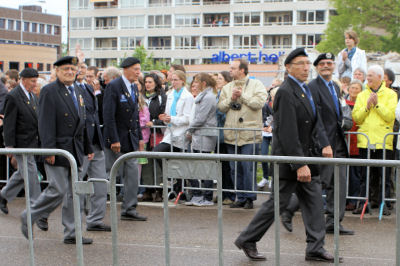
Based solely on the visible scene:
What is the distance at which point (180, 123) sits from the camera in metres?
10.2

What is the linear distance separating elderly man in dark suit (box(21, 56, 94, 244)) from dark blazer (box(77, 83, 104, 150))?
0.61 meters

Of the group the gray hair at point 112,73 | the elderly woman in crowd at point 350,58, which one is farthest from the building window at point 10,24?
the gray hair at point 112,73

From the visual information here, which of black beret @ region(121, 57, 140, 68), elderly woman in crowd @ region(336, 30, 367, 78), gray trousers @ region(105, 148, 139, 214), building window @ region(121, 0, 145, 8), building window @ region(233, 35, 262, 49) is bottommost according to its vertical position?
gray trousers @ region(105, 148, 139, 214)

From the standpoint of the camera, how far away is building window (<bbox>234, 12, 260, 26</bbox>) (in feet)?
280

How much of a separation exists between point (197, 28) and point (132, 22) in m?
10.2

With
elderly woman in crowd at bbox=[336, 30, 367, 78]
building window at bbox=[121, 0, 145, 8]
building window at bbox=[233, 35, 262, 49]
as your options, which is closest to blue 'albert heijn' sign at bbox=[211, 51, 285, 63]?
building window at bbox=[233, 35, 262, 49]

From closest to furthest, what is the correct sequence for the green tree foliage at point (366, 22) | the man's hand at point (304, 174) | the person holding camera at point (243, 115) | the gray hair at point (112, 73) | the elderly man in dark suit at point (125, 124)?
the man's hand at point (304, 174) → the elderly man in dark suit at point (125, 124) → the person holding camera at point (243, 115) → the gray hair at point (112, 73) → the green tree foliage at point (366, 22)

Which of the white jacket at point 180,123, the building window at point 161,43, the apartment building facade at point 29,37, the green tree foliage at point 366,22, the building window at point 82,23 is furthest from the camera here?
the apartment building facade at point 29,37

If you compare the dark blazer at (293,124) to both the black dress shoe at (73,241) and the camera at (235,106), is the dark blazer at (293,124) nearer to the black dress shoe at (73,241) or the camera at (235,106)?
the black dress shoe at (73,241)

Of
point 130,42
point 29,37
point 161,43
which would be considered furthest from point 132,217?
point 29,37

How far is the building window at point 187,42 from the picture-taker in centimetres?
8900

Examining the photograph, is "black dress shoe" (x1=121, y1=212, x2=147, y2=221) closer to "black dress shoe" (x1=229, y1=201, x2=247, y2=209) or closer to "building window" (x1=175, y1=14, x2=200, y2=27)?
"black dress shoe" (x1=229, y1=201, x2=247, y2=209)

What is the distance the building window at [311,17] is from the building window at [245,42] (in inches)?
250

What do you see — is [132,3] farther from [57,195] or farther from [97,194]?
[57,195]
